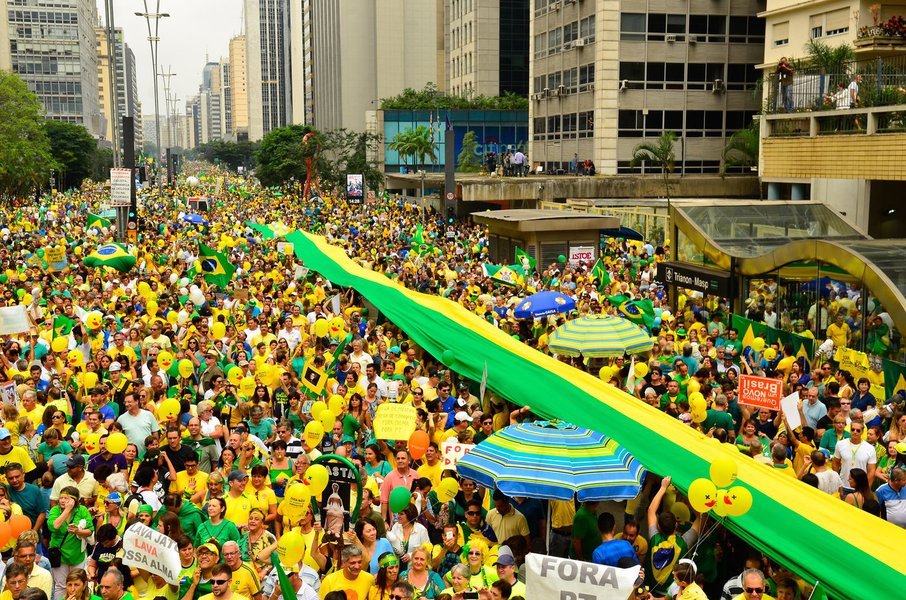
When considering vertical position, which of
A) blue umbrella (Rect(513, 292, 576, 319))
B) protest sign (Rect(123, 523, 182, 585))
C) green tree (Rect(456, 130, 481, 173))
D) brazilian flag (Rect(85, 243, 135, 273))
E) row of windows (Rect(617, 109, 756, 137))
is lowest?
protest sign (Rect(123, 523, 182, 585))

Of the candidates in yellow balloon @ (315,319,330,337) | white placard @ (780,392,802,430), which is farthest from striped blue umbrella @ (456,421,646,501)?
yellow balloon @ (315,319,330,337)

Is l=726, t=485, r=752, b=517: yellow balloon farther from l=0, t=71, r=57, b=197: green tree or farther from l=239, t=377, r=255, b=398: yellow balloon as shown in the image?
l=0, t=71, r=57, b=197: green tree

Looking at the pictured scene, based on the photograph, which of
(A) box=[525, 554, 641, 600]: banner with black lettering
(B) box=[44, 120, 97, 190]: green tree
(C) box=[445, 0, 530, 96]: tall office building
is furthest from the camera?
(B) box=[44, 120, 97, 190]: green tree

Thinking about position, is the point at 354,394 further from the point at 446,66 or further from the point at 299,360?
the point at 446,66

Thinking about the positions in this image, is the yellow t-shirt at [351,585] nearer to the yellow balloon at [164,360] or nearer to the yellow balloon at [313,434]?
the yellow balloon at [313,434]

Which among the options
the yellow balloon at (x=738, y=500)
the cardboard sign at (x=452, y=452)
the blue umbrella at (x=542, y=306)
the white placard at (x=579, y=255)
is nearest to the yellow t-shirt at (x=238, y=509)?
the cardboard sign at (x=452, y=452)

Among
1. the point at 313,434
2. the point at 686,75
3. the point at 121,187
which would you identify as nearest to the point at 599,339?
the point at 313,434
